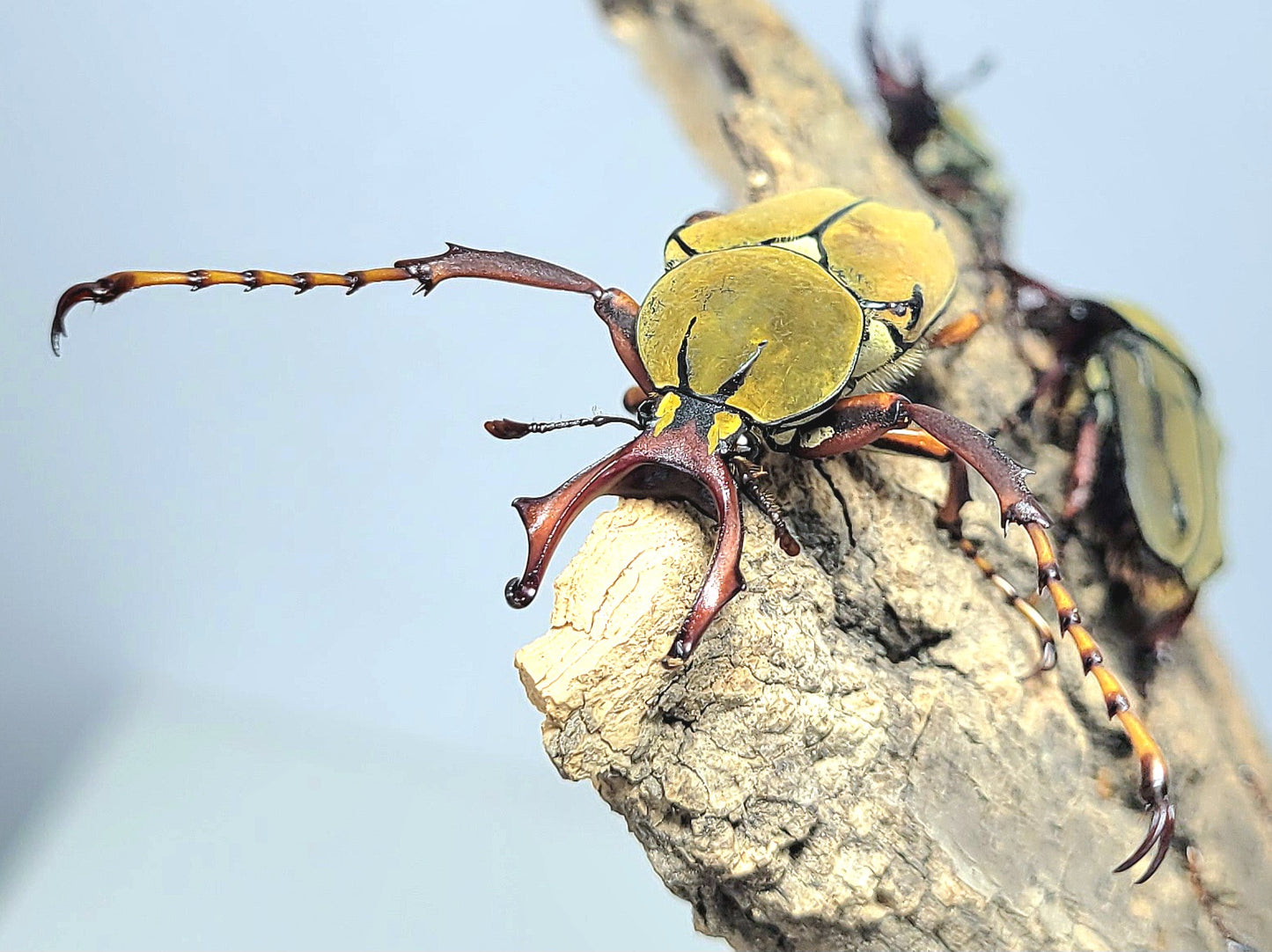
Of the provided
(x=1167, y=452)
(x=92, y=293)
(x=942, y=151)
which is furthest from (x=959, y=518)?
(x=942, y=151)

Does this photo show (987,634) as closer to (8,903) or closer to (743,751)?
(743,751)

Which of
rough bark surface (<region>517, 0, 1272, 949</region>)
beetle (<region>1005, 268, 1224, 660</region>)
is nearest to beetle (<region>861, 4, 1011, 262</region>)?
beetle (<region>1005, 268, 1224, 660</region>)

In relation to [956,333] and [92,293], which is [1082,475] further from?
[92,293]

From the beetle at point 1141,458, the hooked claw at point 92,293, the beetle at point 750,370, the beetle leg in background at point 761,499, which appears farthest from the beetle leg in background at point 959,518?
the hooked claw at point 92,293

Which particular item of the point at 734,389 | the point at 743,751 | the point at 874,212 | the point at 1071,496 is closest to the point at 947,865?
the point at 743,751

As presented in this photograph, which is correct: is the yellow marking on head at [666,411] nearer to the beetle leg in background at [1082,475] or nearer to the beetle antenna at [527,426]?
the beetle antenna at [527,426]

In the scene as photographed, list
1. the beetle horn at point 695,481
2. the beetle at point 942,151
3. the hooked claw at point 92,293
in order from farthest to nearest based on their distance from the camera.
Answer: the beetle at point 942,151 < the hooked claw at point 92,293 < the beetle horn at point 695,481
